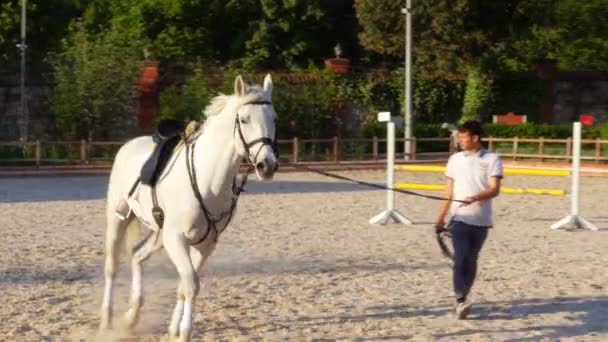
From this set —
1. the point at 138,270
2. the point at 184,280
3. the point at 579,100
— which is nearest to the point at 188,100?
the point at 579,100

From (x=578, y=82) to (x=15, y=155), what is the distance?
2641 centimetres

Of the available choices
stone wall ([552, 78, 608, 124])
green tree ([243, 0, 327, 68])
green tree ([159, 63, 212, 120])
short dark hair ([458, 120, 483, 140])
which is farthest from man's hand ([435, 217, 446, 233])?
green tree ([243, 0, 327, 68])

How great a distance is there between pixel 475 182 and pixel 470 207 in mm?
223

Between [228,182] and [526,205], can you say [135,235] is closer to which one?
[228,182]

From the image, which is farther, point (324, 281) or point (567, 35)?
point (567, 35)

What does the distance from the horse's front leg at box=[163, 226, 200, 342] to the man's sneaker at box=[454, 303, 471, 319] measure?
8.24ft

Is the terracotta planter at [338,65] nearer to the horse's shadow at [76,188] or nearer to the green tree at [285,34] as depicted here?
the green tree at [285,34]

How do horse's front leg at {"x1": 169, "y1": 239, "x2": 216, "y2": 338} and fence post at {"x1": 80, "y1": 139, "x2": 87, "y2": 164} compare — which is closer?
horse's front leg at {"x1": 169, "y1": 239, "x2": 216, "y2": 338}

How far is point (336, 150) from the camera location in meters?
36.8

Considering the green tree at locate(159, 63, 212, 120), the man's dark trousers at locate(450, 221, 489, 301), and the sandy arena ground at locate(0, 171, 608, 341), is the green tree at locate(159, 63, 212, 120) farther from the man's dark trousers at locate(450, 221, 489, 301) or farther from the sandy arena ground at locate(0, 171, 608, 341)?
the man's dark trousers at locate(450, 221, 489, 301)

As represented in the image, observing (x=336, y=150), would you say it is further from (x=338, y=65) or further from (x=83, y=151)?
(x=338, y=65)

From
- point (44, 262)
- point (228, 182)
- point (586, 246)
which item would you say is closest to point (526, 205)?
point (586, 246)

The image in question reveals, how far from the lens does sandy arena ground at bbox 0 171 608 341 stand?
9.12m

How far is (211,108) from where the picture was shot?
862 cm
